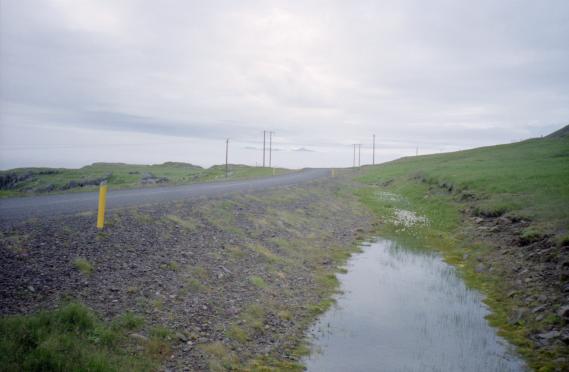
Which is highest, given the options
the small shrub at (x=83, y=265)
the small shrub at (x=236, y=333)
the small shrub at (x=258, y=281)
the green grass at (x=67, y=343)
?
the small shrub at (x=83, y=265)

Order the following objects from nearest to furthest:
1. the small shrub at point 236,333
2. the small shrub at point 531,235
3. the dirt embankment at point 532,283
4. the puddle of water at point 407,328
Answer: the puddle of water at point 407,328 → the small shrub at point 236,333 → the dirt embankment at point 532,283 → the small shrub at point 531,235

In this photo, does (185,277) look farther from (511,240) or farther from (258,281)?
(511,240)

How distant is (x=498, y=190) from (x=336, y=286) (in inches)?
760

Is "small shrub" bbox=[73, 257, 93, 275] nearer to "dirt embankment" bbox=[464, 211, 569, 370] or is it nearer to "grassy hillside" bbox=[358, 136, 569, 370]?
"grassy hillside" bbox=[358, 136, 569, 370]

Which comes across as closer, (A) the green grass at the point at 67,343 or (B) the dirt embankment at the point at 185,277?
(A) the green grass at the point at 67,343

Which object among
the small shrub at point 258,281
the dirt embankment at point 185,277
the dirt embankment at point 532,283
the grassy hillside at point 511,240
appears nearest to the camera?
the dirt embankment at point 185,277

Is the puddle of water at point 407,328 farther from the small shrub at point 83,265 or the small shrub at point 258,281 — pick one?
the small shrub at point 83,265

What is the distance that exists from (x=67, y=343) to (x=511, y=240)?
17631 millimetres

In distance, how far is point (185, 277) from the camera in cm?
1152

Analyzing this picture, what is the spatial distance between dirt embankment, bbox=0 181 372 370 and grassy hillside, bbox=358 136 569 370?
5541 mm

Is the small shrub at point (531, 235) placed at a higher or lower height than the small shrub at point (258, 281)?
higher

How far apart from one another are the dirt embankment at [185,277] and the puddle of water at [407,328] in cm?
84

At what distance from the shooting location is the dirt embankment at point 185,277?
860 cm

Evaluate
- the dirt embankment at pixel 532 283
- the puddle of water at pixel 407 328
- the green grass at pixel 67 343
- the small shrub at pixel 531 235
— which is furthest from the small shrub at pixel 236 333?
the small shrub at pixel 531 235
